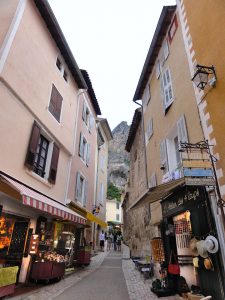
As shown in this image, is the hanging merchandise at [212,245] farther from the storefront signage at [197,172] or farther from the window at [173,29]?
the window at [173,29]

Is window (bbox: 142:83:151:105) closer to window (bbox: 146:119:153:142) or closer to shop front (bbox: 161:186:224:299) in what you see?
window (bbox: 146:119:153:142)

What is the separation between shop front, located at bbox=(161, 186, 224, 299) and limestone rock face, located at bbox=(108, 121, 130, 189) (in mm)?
46713

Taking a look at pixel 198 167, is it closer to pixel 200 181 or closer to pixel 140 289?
pixel 200 181

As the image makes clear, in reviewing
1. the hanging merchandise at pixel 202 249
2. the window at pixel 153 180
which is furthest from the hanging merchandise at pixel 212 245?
the window at pixel 153 180

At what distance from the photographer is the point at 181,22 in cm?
816

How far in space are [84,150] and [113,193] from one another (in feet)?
132

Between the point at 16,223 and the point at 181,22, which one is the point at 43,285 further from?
the point at 181,22

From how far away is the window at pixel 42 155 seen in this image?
8.95m

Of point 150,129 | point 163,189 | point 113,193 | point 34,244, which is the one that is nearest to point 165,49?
point 150,129

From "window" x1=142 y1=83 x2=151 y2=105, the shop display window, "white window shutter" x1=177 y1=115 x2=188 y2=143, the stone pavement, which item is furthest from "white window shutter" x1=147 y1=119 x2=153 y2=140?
the shop display window

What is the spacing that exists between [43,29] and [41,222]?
916cm

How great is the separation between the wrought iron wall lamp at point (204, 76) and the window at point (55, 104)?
287 inches

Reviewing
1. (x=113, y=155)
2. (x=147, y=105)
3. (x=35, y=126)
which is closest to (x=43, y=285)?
(x=35, y=126)

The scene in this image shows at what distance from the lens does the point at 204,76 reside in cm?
582
